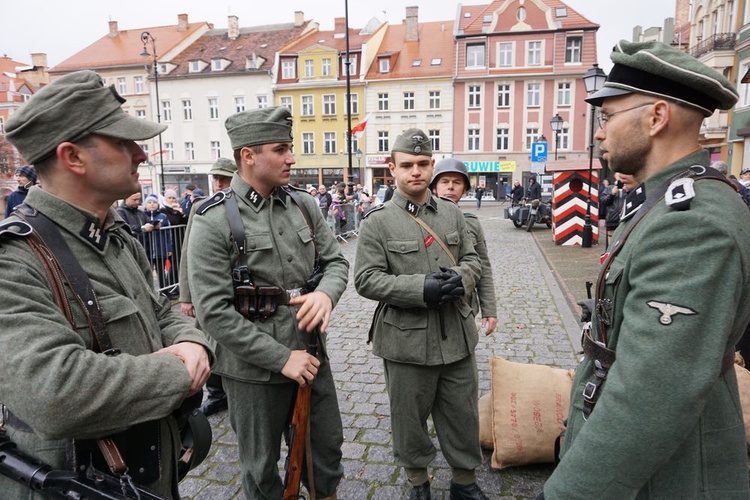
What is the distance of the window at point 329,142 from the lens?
137 feet

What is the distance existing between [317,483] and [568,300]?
20.2 feet

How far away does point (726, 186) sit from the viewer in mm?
1470

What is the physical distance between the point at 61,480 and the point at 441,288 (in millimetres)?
1895

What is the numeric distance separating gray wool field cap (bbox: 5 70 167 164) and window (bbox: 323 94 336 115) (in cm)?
4122

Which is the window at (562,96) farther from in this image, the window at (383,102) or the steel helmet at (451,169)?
the steel helmet at (451,169)

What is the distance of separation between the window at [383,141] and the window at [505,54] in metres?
10.4

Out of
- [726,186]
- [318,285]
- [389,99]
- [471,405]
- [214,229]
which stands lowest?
[471,405]

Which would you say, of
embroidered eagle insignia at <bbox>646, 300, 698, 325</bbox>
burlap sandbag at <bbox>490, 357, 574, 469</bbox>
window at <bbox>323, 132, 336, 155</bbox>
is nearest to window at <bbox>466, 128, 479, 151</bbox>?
window at <bbox>323, 132, 336, 155</bbox>

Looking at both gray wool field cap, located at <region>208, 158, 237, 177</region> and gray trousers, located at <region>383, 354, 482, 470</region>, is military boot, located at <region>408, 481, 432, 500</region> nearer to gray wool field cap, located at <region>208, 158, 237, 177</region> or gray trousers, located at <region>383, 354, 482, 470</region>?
gray trousers, located at <region>383, 354, 482, 470</region>

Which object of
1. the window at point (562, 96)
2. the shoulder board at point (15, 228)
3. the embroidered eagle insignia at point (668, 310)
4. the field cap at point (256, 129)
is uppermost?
the window at point (562, 96)

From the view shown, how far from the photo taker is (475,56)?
3916cm

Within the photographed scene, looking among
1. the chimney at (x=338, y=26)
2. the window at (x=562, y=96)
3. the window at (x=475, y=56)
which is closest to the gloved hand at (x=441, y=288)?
the window at (x=562, y=96)

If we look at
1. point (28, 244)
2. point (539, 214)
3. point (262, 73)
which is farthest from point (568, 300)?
point (262, 73)

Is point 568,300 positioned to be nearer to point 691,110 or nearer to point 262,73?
point 691,110
